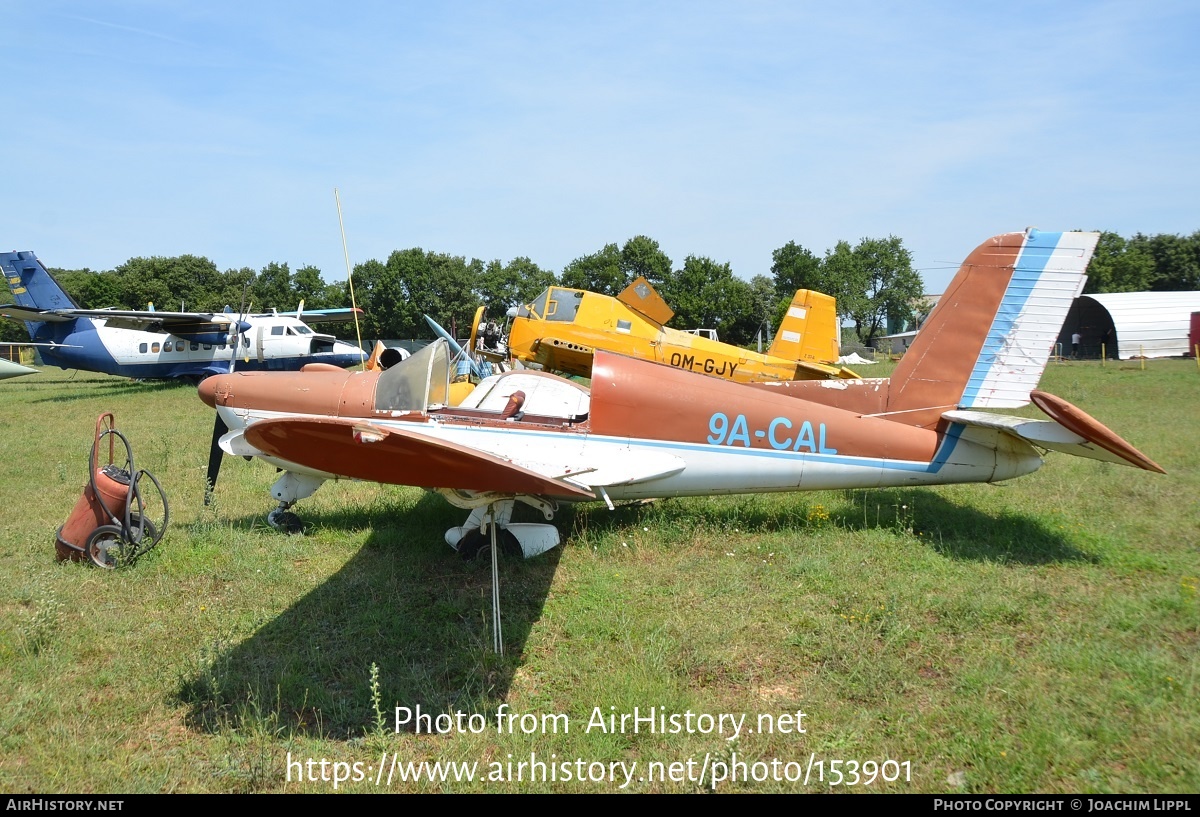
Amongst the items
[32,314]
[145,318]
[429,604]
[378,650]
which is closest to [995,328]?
[429,604]

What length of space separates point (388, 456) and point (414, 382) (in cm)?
228

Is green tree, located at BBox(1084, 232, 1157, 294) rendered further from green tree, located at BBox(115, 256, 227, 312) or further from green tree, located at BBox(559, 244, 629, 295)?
green tree, located at BBox(115, 256, 227, 312)

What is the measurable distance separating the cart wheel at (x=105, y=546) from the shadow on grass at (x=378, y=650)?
1721 millimetres

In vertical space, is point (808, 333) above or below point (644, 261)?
below

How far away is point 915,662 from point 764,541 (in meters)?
2.10

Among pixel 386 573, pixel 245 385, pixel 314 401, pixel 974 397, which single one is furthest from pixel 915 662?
pixel 245 385

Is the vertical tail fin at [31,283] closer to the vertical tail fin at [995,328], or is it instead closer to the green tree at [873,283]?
the vertical tail fin at [995,328]

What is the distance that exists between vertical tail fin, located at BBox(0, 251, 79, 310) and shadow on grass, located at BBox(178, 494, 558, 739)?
A: 24238mm

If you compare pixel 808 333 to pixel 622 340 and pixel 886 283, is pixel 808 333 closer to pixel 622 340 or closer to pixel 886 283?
pixel 622 340

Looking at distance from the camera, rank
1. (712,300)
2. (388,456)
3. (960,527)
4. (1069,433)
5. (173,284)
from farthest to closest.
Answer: (173,284), (712,300), (960,527), (1069,433), (388,456)

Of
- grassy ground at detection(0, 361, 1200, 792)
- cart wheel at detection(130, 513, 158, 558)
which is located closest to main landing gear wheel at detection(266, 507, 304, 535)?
grassy ground at detection(0, 361, 1200, 792)

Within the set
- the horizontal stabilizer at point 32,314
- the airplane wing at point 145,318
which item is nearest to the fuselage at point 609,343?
the airplane wing at point 145,318

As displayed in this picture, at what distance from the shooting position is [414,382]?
565 cm
